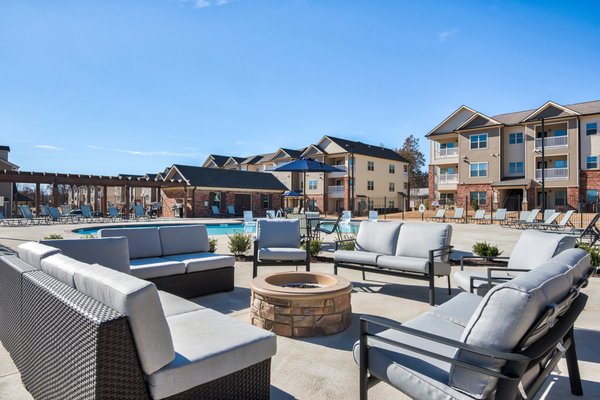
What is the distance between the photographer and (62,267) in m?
2.24

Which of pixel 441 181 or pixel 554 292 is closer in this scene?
pixel 554 292

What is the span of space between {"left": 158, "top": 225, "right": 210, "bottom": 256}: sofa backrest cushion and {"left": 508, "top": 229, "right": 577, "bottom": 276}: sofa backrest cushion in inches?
168

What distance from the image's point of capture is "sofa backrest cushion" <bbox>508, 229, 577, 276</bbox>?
3.51m

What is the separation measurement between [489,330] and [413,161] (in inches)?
2153

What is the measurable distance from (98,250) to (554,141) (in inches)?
1226

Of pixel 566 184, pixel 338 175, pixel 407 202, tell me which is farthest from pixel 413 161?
pixel 566 184

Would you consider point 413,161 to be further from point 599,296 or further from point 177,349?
point 177,349

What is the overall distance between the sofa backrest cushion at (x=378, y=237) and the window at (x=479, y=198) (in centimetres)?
2582

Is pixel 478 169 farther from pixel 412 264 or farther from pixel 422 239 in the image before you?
pixel 412 264

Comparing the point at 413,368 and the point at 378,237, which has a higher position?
the point at 378,237

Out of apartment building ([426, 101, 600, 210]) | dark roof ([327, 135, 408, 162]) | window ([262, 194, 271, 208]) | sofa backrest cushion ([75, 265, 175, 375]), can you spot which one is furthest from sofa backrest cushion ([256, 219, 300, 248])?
dark roof ([327, 135, 408, 162])

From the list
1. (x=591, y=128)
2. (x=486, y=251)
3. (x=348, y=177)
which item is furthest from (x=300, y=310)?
(x=348, y=177)

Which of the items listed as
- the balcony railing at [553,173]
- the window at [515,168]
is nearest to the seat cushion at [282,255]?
the balcony railing at [553,173]

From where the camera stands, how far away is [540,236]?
383cm
